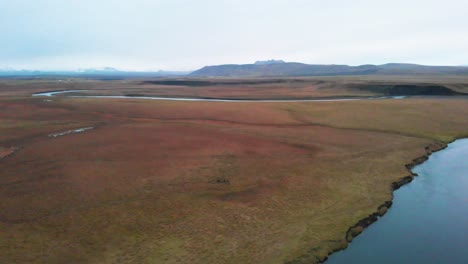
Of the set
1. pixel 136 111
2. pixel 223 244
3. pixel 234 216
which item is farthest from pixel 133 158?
pixel 136 111

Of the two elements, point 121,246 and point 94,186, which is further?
point 94,186

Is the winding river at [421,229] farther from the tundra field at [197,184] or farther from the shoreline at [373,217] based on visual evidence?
the tundra field at [197,184]

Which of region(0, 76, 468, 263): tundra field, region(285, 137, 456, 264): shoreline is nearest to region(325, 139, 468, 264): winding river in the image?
region(285, 137, 456, 264): shoreline

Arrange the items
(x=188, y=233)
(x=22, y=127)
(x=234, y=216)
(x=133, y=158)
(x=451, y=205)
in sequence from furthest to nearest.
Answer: (x=22, y=127) < (x=133, y=158) < (x=451, y=205) < (x=234, y=216) < (x=188, y=233)

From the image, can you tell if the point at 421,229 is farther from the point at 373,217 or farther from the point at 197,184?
the point at 197,184

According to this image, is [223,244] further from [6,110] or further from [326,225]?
[6,110]

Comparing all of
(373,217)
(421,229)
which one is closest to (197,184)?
(373,217)
